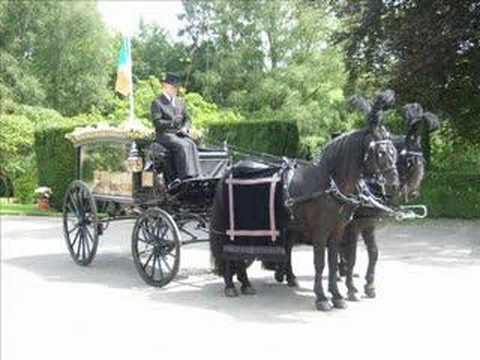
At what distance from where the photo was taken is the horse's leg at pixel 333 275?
7.23 metres

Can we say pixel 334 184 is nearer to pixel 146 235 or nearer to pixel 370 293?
pixel 370 293

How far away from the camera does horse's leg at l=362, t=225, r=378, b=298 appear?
7.74 meters

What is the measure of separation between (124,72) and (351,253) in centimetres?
750

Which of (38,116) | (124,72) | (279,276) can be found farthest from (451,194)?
(38,116)

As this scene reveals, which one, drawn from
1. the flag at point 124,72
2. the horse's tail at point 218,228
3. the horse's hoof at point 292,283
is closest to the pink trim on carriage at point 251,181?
the horse's tail at point 218,228

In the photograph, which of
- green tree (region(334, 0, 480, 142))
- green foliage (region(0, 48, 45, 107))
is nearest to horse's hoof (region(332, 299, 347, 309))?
green foliage (region(0, 48, 45, 107))

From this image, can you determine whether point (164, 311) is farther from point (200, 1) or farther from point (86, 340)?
point (200, 1)

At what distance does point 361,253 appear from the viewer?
11391 millimetres

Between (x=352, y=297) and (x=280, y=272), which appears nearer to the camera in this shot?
(x=352, y=297)

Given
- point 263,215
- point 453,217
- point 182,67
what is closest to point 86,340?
point 263,215

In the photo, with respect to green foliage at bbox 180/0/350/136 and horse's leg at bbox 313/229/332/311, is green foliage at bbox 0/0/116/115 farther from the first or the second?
horse's leg at bbox 313/229/332/311

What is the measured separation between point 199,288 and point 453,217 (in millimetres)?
9365

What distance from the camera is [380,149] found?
6.72 m

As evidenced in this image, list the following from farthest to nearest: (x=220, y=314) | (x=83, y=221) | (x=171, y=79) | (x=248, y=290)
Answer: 1. (x=83, y=221)
2. (x=171, y=79)
3. (x=248, y=290)
4. (x=220, y=314)
